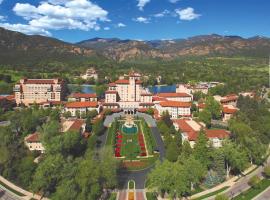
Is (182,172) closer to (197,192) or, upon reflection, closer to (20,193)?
(197,192)

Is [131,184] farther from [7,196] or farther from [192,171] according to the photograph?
[7,196]

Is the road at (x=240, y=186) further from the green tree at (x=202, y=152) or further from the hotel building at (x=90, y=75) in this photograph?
the hotel building at (x=90, y=75)

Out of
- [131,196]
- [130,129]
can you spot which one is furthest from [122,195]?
[130,129]

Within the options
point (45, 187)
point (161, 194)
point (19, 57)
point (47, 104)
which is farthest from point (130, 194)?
point (19, 57)

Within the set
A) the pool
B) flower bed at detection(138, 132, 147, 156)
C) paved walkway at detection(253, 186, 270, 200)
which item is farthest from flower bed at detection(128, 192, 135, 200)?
the pool

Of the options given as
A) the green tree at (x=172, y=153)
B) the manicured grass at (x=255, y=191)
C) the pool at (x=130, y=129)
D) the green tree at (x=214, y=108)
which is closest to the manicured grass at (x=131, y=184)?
the green tree at (x=172, y=153)
